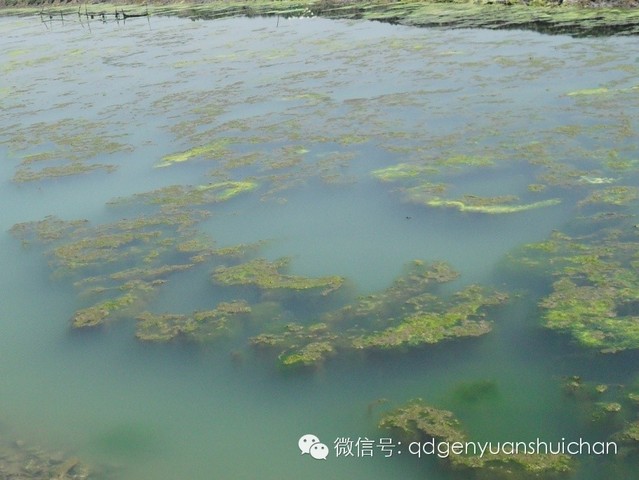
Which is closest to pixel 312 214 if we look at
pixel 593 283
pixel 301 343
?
pixel 301 343

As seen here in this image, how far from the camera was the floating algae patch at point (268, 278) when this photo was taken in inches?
178

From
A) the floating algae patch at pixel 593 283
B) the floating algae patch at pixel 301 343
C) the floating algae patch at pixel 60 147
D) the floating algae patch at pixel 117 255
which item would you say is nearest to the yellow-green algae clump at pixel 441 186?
the floating algae patch at pixel 593 283

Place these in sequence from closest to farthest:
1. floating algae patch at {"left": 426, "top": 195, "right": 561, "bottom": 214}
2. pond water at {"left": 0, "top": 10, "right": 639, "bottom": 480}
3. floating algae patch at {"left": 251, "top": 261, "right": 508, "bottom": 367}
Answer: pond water at {"left": 0, "top": 10, "right": 639, "bottom": 480}
floating algae patch at {"left": 251, "top": 261, "right": 508, "bottom": 367}
floating algae patch at {"left": 426, "top": 195, "right": 561, "bottom": 214}

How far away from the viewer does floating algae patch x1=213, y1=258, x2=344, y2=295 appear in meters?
4.53

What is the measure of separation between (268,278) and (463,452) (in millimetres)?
1994

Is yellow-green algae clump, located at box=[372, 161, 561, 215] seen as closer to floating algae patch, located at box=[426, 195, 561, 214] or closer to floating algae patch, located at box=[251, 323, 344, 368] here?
floating algae patch, located at box=[426, 195, 561, 214]

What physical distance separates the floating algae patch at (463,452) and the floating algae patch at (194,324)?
128 cm

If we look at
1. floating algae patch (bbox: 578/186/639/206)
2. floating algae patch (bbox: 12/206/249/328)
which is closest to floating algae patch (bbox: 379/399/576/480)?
floating algae patch (bbox: 12/206/249/328)

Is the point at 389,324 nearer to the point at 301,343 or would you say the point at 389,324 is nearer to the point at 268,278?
the point at 301,343

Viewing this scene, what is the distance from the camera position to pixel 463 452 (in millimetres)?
3078

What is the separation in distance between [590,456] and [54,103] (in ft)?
30.2

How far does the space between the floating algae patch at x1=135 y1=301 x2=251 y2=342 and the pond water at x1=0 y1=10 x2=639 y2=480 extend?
3.1 inches

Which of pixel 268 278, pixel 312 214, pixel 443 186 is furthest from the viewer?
pixel 443 186

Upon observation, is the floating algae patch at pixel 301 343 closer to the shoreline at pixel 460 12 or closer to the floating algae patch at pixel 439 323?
the floating algae patch at pixel 439 323
